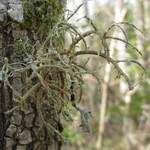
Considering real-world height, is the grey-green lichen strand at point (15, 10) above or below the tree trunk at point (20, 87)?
above

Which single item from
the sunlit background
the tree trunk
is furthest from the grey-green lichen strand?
the sunlit background

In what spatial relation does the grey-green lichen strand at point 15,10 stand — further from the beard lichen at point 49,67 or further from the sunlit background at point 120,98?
the sunlit background at point 120,98

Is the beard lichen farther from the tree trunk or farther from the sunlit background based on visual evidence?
the sunlit background

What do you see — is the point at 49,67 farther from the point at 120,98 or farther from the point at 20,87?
the point at 120,98

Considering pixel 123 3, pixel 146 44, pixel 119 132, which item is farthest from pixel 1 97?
pixel 119 132

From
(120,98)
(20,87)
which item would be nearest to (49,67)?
(20,87)

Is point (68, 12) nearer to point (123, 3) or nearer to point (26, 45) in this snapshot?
point (26, 45)

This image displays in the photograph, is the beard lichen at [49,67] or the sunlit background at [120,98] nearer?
the beard lichen at [49,67]

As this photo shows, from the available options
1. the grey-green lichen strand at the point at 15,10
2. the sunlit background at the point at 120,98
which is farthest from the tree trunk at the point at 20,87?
the sunlit background at the point at 120,98
